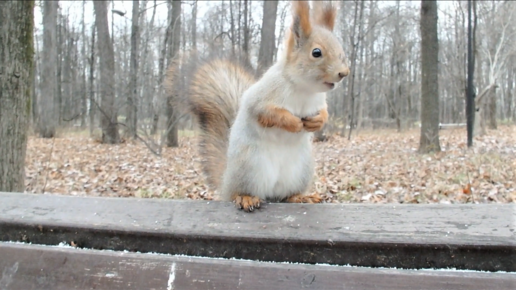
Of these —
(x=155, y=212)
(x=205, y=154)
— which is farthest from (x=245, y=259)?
(x=205, y=154)

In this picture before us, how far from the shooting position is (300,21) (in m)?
1.50

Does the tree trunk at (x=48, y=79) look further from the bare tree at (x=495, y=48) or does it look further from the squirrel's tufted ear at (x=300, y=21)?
the squirrel's tufted ear at (x=300, y=21)

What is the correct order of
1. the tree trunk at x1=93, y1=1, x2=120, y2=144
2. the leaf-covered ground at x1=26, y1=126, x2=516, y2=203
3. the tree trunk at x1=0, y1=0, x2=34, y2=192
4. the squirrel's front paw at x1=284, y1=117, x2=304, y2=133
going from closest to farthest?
the squirrel's front paw at x1=284, y1=117, x2=304, y2=133 → the tree trunk at x1=0, y1=0, x2=34, y2=192 → the leaf-covered ground at x1=26, y1=126, x2=516, y2=203 → the tree trunk at x1=93, y1=1, x2=120, y2=144

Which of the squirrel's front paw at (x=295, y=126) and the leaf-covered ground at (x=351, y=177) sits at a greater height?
the squirrel's front paw at (x=295, y=126)

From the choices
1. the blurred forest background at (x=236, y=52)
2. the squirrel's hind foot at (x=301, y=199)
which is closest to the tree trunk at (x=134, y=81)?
the blurred forest background at (x=236, y=52)

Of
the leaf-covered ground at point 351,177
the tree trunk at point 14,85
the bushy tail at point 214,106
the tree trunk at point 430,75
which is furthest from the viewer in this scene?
the tree trunk at point 430,75

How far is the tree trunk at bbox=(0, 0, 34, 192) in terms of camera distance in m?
2.41

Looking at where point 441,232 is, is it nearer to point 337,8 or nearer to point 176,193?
point 337,8

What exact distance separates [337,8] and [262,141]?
23.0 inches

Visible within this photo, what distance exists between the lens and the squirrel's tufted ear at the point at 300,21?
149cm

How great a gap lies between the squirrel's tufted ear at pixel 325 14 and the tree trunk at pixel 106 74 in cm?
637

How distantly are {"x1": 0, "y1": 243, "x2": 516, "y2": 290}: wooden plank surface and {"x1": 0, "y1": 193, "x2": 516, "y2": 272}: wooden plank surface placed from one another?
56 mm

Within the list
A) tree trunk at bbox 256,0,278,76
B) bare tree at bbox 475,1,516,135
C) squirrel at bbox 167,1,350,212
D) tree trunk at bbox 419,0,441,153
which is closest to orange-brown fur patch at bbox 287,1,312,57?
squirrel at bbox 167,1,350,212

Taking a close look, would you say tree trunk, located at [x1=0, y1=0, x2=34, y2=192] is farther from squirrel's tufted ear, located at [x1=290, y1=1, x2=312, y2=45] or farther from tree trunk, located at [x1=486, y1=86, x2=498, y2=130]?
tree trunk, located at [x1=486, y1=86, x2=498, y2=130]
